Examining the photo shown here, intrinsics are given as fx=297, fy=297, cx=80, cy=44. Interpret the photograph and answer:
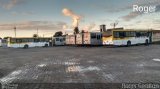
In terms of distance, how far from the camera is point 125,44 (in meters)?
43.7

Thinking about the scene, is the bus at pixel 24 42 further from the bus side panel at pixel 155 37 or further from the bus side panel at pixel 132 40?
the bus side panel at pixel 132 40

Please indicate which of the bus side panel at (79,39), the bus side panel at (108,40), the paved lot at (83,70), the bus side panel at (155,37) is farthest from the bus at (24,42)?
the paved lot at (83,70)

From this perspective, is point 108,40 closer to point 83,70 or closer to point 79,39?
point 79,39

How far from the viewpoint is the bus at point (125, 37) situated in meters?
42.6

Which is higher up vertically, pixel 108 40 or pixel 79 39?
pixel 79 39

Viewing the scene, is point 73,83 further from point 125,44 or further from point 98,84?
point 125,44

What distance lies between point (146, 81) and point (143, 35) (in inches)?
1471

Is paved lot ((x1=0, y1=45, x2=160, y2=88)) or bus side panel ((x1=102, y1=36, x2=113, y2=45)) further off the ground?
bus side panel ((x1=102, y1=36, x2=113, y2=45))

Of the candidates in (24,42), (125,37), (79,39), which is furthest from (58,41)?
(125,37)

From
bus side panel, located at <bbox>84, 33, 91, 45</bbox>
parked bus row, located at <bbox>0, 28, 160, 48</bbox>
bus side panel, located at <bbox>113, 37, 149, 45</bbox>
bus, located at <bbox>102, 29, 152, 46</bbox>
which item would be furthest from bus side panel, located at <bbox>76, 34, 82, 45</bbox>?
bus side panel, located at <bbox>113, 37, 149, 45</bbox>

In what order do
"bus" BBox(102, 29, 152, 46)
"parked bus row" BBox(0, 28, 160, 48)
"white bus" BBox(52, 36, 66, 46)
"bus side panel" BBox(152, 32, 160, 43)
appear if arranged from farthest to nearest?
"white bus" BBox(52, 36, 66, 46) < "bus side panel" BBox(152, 32, 160, 43) < "parked bus row" BBox(0, 28, 160, 48) < "bus" BBox(102, 29, 152, 46)

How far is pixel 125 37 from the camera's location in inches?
1718

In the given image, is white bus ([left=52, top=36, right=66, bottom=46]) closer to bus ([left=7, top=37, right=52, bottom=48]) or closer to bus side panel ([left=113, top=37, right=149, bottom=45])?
bus ([left=7, top=37, right=52, bottom=48])

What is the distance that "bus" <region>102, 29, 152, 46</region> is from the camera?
42622mm
